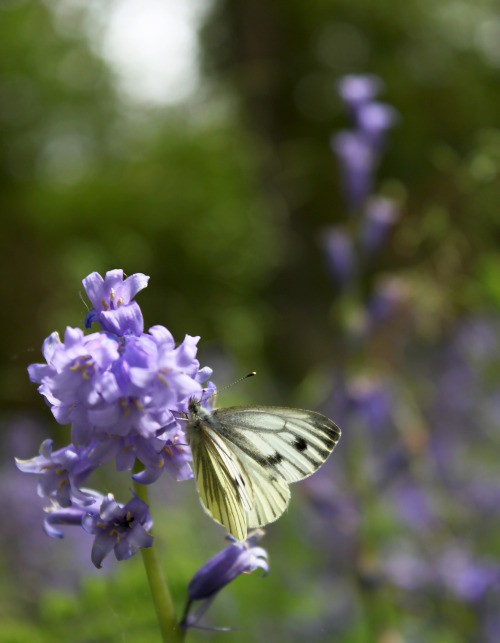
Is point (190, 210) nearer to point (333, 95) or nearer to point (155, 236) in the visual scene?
point (155, 236)

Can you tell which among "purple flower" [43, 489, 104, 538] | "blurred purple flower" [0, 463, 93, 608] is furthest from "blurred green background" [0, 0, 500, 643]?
"purple flower" [43, 489, 104, 538]

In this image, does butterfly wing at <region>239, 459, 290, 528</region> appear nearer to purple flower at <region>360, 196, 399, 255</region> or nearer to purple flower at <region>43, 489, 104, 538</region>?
purple flower at <region>43, 489, 104, 538</region>

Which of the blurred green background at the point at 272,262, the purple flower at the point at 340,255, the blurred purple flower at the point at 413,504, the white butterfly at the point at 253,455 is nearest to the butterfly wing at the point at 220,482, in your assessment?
the white butterfly at the point at 253,455

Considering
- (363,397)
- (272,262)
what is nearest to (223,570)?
(363,397)

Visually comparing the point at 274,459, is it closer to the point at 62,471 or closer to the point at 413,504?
the point at 62,471

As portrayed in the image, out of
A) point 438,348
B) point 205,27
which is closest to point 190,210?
point 438,348

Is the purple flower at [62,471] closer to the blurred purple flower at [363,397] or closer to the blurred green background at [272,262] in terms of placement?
the blurred green background at [272,262]

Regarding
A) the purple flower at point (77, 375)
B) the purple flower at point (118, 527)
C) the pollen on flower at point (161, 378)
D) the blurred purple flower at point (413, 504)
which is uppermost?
the blurred purple flower at point (413, 504)
